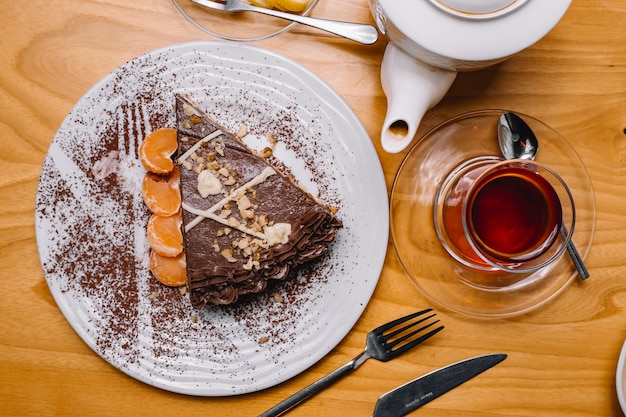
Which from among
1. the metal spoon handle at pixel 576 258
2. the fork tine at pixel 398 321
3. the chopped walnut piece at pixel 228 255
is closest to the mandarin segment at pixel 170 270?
the chopped walnut piece at pixel 228 255

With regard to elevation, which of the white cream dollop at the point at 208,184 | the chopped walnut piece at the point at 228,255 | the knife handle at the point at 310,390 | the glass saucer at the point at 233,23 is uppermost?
the glass saucer at the point at 233,23

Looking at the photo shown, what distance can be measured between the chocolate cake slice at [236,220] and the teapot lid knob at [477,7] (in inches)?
21.1

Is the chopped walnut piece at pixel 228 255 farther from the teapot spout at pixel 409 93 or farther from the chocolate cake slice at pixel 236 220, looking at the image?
the teapot spout at pixel 409 93

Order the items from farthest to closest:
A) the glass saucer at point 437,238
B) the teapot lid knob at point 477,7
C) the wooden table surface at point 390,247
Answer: the wooden table surface at point 390,247 → the glass saucer at point 437,238 → the teapot lid knob at point 477,7

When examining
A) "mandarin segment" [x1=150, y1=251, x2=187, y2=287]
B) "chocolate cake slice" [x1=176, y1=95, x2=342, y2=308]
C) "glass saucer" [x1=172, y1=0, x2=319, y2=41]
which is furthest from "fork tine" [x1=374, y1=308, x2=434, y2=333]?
"glass saucer" [x1=172, y1=0, x2=319, y2=41]

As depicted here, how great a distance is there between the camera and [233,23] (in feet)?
4.79

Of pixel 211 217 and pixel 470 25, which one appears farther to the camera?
pixel 211 217

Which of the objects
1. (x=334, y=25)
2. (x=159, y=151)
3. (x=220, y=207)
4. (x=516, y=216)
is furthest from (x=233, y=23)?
(x=516, y=216)

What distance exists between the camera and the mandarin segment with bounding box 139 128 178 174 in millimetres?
1406

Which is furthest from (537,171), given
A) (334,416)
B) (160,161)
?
(160,161)

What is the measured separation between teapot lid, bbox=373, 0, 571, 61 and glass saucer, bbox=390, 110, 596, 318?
32 centimetres

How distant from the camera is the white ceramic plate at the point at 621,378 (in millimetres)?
Result: 1387

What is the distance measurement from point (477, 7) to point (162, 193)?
850 mm

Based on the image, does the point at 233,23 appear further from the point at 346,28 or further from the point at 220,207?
the point at 220,207
